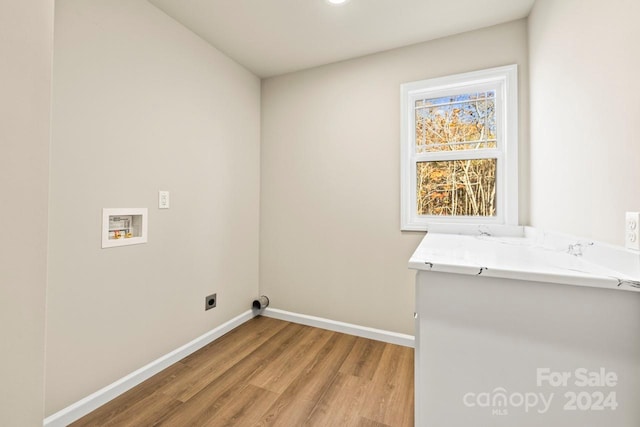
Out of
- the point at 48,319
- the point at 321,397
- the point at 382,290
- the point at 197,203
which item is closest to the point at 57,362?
the point at 48,319

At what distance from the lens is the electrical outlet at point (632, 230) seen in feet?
2.81

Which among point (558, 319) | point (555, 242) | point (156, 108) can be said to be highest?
point (156, 108)

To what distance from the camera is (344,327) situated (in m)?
2.46

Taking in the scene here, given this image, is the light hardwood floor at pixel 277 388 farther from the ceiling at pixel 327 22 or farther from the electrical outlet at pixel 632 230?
the ceiling at pixel 327 22

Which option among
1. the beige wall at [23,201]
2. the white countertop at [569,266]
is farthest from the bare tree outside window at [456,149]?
the beige wall at [23,201]

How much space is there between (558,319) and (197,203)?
7.11 feet

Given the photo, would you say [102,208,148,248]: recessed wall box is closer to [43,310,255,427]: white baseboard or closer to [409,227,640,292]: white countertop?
[43,310,255,427]: white baseboard

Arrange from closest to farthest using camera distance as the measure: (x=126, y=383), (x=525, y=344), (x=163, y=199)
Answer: (x=525, y=344)
(x=126, y=383)
(x=163, y=199)

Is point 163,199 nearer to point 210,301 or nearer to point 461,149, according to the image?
point 210,301

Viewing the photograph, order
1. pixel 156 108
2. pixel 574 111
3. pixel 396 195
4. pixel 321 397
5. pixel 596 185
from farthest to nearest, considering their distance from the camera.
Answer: pixel 396 195
pixel 156 108
pixel 321 397
pixel 574 111
pixel 596 185

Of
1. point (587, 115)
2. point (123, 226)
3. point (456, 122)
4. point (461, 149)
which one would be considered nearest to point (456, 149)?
point (461, 149)

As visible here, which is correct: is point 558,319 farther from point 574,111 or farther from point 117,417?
point 117,417

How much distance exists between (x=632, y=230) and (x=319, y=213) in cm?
198

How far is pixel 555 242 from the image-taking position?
1.43 meters
